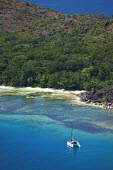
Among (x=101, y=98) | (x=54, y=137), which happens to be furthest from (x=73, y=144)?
(x=101, y=98)

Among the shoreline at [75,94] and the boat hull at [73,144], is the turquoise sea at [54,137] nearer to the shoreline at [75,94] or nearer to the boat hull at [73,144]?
the boat hull at [73,144]

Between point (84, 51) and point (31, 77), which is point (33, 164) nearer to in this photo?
point (31, 77)

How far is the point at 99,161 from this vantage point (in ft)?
93.2

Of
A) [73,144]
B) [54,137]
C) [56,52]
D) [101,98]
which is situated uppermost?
[56,52]

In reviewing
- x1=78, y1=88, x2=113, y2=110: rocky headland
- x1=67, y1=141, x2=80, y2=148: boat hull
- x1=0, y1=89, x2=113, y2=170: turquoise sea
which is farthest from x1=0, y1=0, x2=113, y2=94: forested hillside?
x1=67, y1=141, x2=80, y2=148: boat hull

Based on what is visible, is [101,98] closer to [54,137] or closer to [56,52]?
[54,137]

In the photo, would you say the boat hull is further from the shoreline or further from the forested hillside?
the forested hillside

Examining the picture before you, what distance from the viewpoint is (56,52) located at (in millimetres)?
120188

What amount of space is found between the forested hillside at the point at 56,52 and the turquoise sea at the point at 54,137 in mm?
25986

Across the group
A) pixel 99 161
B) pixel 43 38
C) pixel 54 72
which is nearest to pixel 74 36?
pixel 43 38

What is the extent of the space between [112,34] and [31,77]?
73248 mm

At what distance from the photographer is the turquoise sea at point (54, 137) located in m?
27.9

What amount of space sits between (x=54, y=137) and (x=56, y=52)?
288 ft

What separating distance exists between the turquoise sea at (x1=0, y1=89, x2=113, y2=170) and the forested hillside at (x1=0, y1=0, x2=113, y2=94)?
26.0m
